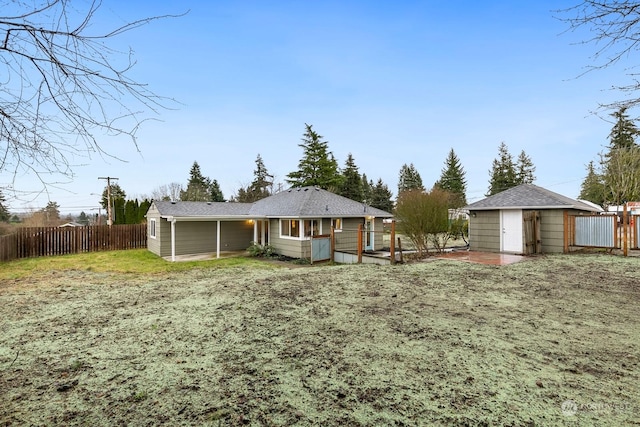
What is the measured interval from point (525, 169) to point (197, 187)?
48.4 m

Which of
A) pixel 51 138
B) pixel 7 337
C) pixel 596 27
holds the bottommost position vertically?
pixel 7 337

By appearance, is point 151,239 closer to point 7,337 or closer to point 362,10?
point 7,337

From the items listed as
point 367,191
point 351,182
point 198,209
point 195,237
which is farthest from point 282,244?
point 367,191

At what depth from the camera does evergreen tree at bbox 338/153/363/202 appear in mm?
37875

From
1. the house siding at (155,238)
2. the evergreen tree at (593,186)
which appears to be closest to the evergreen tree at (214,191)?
the house siding at (155,238)

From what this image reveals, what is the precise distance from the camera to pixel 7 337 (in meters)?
3.78

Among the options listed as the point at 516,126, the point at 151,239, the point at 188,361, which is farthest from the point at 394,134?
the point at 188,361

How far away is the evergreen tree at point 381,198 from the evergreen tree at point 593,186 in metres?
21.2

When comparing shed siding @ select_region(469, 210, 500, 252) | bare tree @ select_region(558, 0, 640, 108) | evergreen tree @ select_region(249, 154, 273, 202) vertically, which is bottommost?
shed siding @ select_region(469, 210, 500, 252)

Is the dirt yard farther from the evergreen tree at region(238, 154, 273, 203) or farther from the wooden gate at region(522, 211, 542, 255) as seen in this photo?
the evergreen tree at region(238, 154, 273, 203)

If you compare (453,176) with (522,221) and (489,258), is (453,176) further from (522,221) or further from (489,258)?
(489,258)

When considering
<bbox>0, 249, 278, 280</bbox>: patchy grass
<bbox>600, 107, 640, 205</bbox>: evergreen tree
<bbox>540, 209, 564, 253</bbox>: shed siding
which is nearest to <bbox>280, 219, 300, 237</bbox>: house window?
<bbox>0, 249, 278, 280</bbox>: patchy grass

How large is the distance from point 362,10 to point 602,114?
663 cm

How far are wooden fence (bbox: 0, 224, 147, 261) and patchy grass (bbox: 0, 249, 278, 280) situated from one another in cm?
79
